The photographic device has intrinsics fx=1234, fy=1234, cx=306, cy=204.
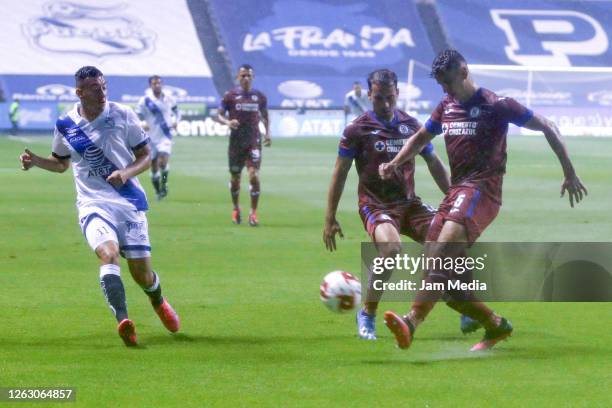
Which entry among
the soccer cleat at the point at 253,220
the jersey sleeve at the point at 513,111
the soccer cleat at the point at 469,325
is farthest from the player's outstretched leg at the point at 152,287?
the soccer cleat at the point at 253,220

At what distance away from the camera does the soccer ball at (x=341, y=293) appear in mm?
8852

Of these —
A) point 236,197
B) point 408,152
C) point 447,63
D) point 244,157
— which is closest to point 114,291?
point 408,152

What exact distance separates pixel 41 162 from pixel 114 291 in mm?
1315

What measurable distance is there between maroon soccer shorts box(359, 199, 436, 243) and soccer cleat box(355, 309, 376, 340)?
645mm

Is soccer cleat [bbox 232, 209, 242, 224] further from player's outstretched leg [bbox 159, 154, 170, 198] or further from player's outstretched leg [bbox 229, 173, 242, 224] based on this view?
player's outstretched leg [bbox 159, 154, 170, 198]

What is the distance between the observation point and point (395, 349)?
28.9ft

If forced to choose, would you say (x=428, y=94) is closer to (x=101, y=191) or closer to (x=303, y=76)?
(x=303, y=76)

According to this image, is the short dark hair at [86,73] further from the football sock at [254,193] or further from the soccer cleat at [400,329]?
the football sock at [254,193]

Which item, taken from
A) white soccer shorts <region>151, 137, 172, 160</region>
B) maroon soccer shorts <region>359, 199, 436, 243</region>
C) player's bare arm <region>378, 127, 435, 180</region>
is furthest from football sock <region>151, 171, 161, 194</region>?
player's bare arm <region>378, 127, 435, 180</region>

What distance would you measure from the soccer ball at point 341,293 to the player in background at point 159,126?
14.1m

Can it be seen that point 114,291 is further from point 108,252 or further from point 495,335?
point 495,335

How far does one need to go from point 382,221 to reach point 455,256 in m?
0.99

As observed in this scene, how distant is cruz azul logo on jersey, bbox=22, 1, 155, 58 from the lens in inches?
2232

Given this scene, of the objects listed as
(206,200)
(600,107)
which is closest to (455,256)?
(206,200)
